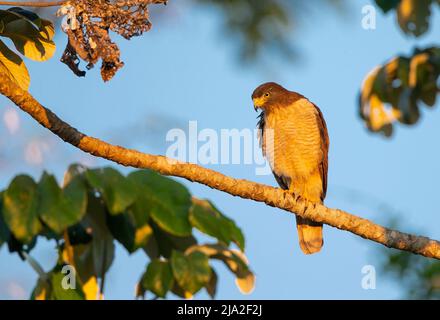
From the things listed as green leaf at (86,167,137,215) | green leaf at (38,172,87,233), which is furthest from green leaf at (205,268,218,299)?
green leaf at (38,172,87,233)

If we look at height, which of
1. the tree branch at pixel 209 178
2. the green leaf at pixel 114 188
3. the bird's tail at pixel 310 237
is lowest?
the green leaf at pixel 114 188

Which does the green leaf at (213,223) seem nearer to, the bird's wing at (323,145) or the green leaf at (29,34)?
the green leaf at (29,34)

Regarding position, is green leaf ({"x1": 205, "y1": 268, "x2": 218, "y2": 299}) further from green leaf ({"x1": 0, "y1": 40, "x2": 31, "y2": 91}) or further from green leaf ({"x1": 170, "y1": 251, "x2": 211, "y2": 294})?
green leaf ({"x1": 0, "y1": 40, "x2": 31, "y2": 91})

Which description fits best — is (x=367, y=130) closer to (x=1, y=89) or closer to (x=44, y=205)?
(x=44, y=205)

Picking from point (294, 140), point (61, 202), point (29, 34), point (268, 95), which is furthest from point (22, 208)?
point (268, 95)

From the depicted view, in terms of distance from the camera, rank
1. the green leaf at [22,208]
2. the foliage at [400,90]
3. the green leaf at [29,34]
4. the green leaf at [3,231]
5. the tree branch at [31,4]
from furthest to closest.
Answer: the green leaf at [29,34], the tree branch at [31,4], the green leaf at [3,231], the green leaf at [22,208], the foliage at [400,90]

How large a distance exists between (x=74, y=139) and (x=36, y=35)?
62 centimetres

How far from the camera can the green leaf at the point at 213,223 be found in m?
2.28

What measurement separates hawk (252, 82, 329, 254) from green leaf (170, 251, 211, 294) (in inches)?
196

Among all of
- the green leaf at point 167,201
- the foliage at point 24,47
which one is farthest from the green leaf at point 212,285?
the foliage at point 24,47

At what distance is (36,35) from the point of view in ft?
14.2

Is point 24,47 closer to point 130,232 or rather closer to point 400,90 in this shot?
point 130,232

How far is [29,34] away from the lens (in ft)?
14.1
